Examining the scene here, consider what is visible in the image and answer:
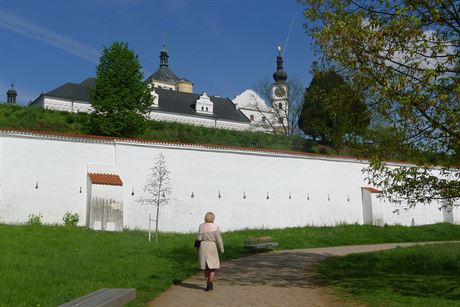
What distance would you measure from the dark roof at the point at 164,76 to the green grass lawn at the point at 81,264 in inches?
3298

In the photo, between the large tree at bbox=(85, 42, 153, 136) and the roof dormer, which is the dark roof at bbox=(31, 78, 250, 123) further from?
the large tree at bbox=(85, 42, 153, 136)

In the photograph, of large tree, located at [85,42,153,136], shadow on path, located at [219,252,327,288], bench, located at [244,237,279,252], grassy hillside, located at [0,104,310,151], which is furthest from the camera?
grassy hillside, located at [0,104,310,151]

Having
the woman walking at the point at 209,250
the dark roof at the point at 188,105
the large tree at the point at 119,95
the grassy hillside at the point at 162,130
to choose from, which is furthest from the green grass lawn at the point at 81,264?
the dark roof at the point at 188,105

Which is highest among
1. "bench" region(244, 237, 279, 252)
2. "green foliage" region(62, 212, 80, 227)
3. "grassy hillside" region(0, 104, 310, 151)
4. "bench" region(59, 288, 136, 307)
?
"grassy hillside" region(0, 104, 310, 151)

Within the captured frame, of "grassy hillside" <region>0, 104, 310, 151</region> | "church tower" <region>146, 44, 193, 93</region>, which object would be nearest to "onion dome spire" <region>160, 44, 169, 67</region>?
"church tower" <region>146, 44, 193, 93</region>

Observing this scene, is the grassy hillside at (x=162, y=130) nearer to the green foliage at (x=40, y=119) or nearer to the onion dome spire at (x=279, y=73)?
the green foliage at (x=40, y=119)

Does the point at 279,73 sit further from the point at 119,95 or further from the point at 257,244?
the point at 257,244

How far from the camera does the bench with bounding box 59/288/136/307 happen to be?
232 inches

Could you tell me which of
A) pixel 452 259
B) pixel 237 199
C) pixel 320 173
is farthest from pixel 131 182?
pixel 452 259

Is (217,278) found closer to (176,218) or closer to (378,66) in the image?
(378,66)

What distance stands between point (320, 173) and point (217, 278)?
16786 mm

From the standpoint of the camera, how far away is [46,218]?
63.6ft

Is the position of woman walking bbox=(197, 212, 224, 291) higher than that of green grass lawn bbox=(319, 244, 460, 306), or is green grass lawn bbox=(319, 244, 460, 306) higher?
woman walking bbox=(197, 212, 224, 291)

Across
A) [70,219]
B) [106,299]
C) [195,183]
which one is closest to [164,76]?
[195,183]
